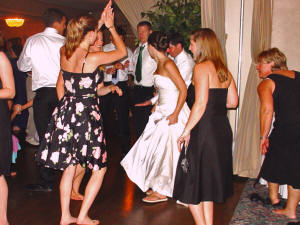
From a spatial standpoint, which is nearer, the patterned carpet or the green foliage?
the patterned carpet

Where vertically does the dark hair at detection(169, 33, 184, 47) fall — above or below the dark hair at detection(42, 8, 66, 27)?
below

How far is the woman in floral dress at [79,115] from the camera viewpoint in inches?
101

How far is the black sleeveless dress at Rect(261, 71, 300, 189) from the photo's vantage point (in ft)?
9.75

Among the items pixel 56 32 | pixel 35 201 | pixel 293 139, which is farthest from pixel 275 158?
pixel 56 32

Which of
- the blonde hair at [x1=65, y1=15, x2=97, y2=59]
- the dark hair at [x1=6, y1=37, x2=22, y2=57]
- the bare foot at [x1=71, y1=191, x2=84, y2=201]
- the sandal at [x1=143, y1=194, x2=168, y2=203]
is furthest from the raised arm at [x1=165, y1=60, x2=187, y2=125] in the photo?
the dark hair at [x1=6, y1=37, x2=22, y2=57]

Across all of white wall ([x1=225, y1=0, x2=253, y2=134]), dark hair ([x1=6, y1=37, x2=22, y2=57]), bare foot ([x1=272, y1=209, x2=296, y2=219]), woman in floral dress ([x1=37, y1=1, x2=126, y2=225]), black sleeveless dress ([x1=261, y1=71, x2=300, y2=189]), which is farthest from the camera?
dark hair ([x1=6, y1=37, x2=22, y2=57])

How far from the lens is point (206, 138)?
92.5 inches

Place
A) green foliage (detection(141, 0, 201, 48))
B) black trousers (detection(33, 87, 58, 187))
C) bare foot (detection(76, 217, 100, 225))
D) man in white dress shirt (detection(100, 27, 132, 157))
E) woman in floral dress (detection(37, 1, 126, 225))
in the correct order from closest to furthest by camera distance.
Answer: woman in floral dress (detection(37, 1, 126, 225))
bare foot (detection(76, 217, 100, 225))
black trousers (detection(33, 87, 58, 187))
green foliage (detection(141, 0, 201, 48))
man in white dress shirt (detection(100, 27, 132, 157))

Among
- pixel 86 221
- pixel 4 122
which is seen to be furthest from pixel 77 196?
pixel 4 122

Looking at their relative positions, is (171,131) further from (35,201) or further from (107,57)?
(35,201)

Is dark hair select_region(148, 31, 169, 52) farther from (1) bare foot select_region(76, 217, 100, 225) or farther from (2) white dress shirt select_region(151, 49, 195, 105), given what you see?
(1) bare foot select_region(76, 217, 100, 225)

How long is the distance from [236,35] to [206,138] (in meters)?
2.41

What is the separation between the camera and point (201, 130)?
7.74 feet

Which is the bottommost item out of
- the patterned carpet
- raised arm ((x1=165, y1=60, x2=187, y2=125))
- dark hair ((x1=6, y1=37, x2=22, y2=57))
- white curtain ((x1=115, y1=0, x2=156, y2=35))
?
the patterned carpet
